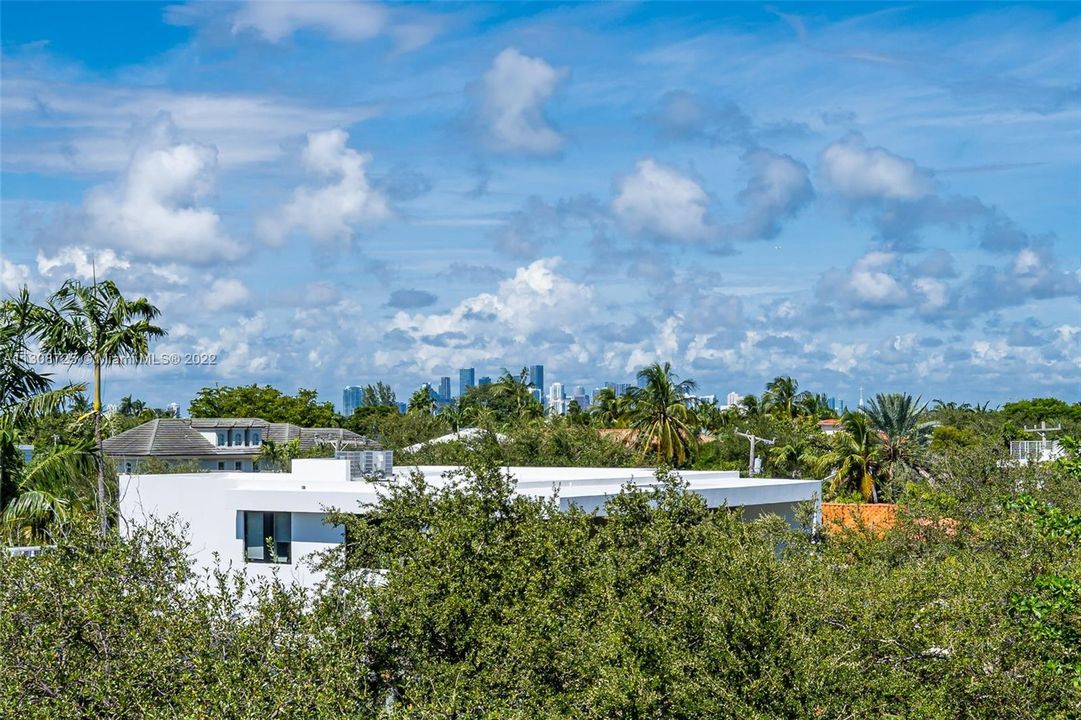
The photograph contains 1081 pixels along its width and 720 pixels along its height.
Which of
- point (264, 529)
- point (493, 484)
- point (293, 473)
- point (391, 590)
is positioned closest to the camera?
point (391, 590)

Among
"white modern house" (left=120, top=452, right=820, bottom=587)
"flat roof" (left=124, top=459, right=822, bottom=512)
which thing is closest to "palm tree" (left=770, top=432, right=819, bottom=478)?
"flat roof" (left=124, top=459, right=822, bottom=512)

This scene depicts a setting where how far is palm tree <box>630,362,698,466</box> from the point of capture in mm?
54594

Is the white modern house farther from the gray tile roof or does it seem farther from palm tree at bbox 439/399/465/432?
palm tree at bbox 439/399/465/432

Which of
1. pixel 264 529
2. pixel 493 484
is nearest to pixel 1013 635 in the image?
pixel 493 484

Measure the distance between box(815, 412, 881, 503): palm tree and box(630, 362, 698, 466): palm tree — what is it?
1033cm

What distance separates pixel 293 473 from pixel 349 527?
39.8 feet

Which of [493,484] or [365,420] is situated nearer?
[493,484]

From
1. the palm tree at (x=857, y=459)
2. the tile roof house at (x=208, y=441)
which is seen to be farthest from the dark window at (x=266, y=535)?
the tile roof house at (x=208, y=441)

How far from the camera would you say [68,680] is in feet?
40.3

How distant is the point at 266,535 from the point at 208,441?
180 feet

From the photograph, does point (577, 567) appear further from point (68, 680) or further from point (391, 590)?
point (68, 680)

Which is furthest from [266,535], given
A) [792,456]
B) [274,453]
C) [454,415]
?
[454,415]

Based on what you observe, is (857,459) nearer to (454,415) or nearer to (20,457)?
(20,457)

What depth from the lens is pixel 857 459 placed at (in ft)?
146
